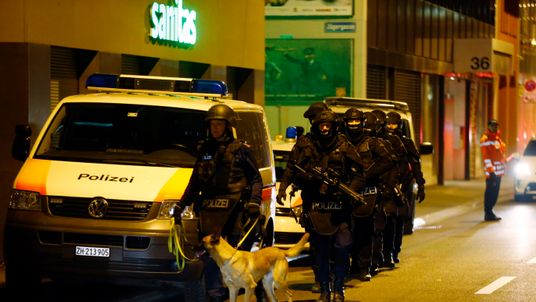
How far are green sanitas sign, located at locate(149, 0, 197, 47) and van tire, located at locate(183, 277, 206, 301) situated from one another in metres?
7.84

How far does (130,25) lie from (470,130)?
23.7 meters

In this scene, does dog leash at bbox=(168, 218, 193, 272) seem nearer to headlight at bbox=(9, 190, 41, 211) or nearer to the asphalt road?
headlight at bbox=(9, 190, 41, 211)

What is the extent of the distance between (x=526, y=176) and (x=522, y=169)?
337 mm

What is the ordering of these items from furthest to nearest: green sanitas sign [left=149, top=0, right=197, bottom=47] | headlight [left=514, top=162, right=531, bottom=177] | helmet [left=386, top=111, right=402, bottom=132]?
headlight [left=514, top=162, right=531, bottom=177]
green sanitas sign [left=149, top=0, right=197, bottom=47]
helmet [left=386, top=111, right=402, bottom=132]

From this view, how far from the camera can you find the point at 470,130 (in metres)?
39.4

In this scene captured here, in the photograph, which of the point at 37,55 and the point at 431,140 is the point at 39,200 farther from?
the point at 431,140

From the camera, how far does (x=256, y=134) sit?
12414 mm

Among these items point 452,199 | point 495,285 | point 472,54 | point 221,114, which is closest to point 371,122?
point 495,285

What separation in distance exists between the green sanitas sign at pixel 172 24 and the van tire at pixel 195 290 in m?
7.84

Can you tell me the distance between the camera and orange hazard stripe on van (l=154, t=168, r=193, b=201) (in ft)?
34.2

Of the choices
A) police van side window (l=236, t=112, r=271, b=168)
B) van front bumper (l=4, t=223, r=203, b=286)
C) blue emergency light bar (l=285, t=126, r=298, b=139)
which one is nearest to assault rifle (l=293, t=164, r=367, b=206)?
police van side window (l=236, t=112, r=271, b=168)

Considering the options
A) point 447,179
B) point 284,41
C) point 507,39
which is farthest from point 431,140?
point 507,39

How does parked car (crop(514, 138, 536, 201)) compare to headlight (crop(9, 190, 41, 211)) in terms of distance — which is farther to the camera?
parked car (crop(514, 138, 536, 201))

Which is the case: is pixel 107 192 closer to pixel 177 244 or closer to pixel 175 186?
pixel 175 186
